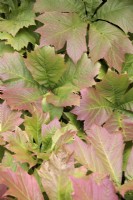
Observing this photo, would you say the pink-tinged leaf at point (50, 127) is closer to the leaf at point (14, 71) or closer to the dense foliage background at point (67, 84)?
the dense foliage background at point (67, 84)

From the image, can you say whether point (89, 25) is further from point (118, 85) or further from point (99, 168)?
point (99, 168)

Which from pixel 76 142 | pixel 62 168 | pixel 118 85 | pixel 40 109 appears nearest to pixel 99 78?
pixel 118 85

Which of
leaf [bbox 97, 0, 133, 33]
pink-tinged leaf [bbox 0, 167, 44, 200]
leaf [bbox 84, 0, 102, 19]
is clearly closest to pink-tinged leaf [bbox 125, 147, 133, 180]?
pink-tinged leaf [bbox 0, 167, 44, 200]

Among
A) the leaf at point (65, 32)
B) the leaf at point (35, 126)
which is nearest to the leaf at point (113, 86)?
the leaf at point (65, 32)

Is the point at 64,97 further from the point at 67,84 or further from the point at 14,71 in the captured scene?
the point at 14,71

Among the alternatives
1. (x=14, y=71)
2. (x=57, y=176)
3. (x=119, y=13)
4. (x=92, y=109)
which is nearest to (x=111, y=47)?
(x=119, y=13)

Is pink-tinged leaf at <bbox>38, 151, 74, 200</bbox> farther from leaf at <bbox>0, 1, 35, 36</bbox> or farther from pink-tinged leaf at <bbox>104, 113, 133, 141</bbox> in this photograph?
leaf at <bbox>0, 1, 35, 36</bbox>
